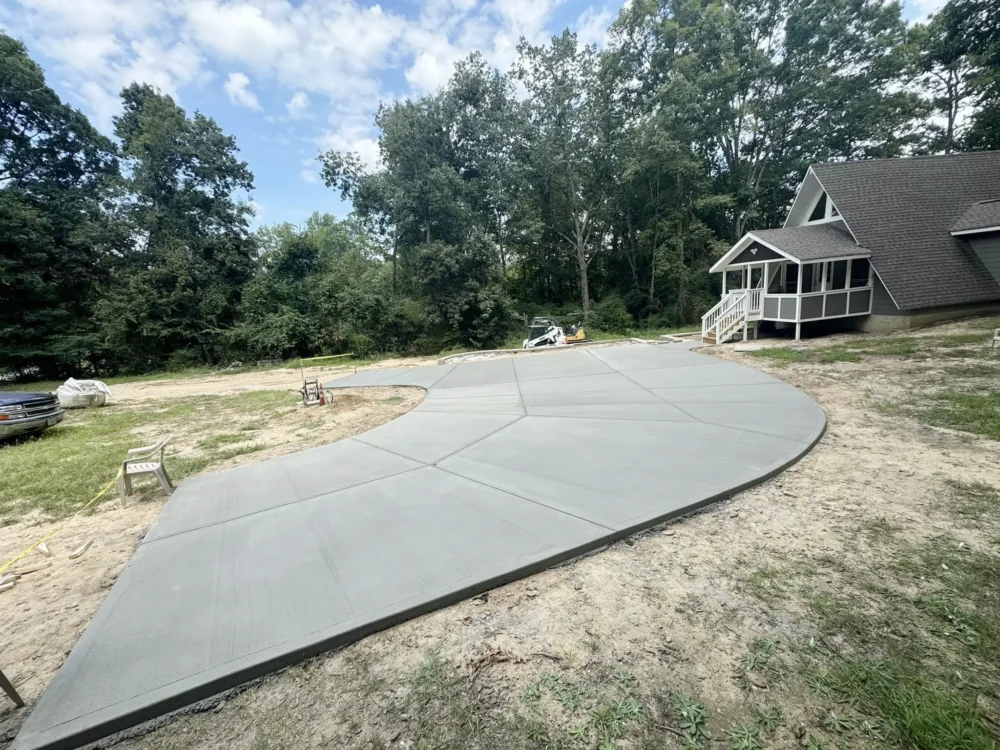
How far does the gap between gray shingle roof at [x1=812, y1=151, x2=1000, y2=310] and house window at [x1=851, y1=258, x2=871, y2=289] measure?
1.82 ft

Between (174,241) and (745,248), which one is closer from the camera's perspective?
(745,248)

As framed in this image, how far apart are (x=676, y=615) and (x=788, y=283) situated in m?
15.4

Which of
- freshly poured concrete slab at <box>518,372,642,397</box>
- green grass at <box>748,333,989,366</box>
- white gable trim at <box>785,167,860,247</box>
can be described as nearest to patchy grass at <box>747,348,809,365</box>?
green grass at <box>748,333,989,366</box>

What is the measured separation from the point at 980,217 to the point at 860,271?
3138 millimetres

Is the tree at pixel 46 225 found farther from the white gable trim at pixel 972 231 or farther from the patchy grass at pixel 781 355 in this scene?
the white gable trim at pixel 972 231

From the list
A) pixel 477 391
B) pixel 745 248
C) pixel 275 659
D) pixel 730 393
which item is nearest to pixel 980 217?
pixel 745 248

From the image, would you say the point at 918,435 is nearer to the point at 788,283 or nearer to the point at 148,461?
the point at 148,461

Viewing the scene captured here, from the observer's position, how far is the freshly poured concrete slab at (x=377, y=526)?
1841 millimetres

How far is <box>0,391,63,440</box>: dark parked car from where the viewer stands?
6430mm

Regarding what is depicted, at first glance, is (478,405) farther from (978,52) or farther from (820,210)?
(978,52)

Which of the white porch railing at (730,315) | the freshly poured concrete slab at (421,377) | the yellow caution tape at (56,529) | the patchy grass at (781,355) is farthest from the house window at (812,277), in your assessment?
the yellow caution tape at (56,529)

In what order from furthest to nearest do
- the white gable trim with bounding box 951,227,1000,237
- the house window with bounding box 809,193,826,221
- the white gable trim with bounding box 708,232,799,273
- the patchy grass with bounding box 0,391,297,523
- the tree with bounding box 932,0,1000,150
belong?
1. the tree with bounding box 932,0,1000,150
2. the house window with bounding box 809,193,826,221
3. the white gable trim with bounding box 708,232,799,273
4. the white gable trim with bounding box 951,227,1000,237
5. the patchy grass with bounding box 0,391,297,523

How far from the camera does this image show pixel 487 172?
878 inches

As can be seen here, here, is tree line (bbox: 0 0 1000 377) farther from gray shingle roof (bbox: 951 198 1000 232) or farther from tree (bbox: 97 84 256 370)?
gray shingle roof (bbox: 951 198 1000 232)
